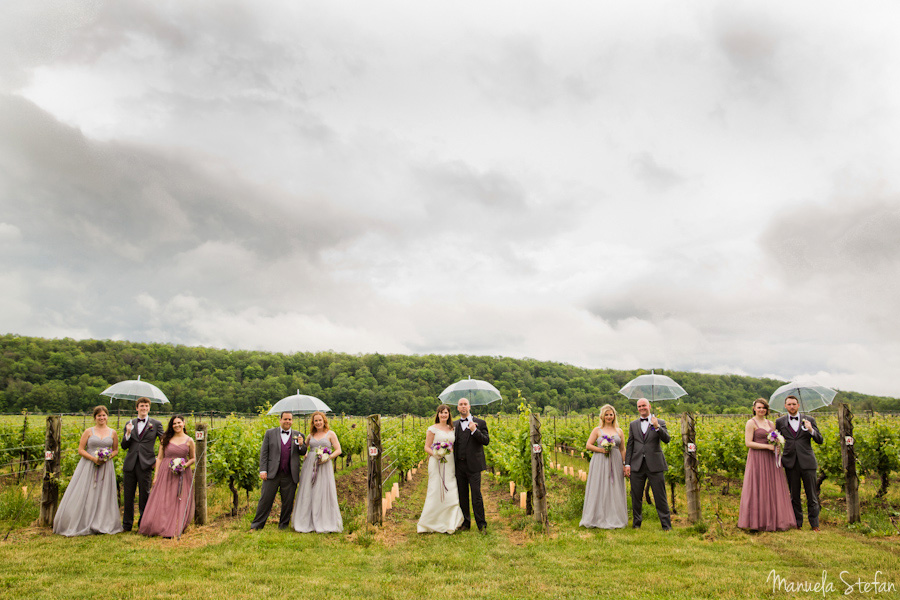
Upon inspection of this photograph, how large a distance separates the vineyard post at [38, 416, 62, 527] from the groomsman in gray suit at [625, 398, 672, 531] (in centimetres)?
816

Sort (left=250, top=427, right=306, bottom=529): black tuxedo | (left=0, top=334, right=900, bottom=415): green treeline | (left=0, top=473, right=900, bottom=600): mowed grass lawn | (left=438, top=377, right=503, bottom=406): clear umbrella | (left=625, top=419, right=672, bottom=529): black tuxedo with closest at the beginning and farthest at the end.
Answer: (left=0, top=473, right=900, bottom=600): mowed grass lawn → (left=625, top=419, right=672, bottom=529): black tuxedo → (left=250, top=427, right=306, bottom=529): black tuxedo → (left=438, top=377, right=503, bottom=406): clear umbrella → (left=0, top=334, right=900, bottom=415): green treeline

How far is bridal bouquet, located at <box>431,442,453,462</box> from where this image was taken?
6.92 m

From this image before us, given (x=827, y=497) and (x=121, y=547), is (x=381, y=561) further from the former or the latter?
(x=827, y=497)

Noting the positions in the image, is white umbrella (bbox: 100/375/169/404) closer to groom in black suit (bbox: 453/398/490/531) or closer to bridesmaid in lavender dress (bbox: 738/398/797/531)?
groom in black suit (bbox: 453/398/490/531)

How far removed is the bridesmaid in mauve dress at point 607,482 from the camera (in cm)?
723

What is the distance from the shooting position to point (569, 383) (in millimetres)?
41031

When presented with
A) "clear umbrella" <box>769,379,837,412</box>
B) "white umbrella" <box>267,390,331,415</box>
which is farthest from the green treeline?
"clear umbrella" <box>769,379,837,412</box>

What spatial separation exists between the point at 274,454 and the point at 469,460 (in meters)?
2.78

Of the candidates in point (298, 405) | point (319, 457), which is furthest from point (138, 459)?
point (298, 405)

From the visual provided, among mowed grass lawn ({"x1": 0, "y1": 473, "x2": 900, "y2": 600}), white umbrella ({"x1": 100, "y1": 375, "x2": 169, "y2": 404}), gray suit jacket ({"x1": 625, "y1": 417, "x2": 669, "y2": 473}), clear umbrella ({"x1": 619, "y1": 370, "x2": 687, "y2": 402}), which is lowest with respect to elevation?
mowed grass lawn ({"x1": 0, "y1": 473, "x2": 900, "y2": 600})

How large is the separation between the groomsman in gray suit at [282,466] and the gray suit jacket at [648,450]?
470cm

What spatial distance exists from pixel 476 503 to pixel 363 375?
35977 mm

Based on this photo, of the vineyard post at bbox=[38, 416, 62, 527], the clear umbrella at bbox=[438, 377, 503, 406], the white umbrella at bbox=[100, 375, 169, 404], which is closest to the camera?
the vineyard post at bbox=[38, 416, 62, 527]

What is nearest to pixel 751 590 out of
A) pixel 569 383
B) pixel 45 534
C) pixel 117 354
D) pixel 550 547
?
pixel 550 547
